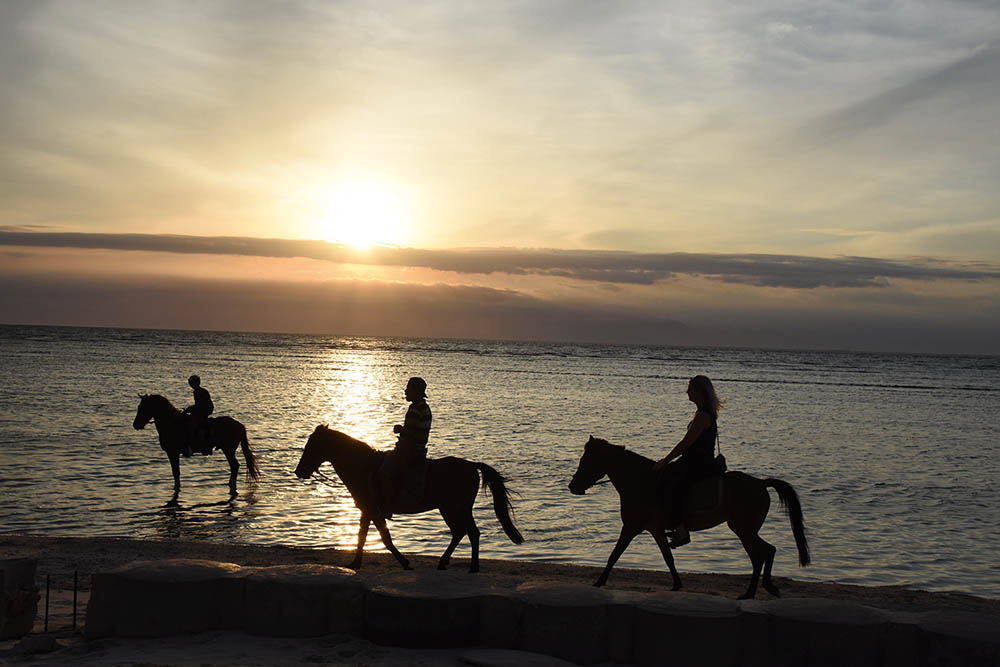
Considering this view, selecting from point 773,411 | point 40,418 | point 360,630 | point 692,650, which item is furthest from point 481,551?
point 773,411

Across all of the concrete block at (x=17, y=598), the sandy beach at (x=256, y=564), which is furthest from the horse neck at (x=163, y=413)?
the concrete block at (x=17, y=598)

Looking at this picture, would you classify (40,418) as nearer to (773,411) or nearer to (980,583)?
(980,583)

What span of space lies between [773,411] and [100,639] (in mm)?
37135

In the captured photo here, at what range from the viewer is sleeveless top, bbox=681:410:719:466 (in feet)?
29.0

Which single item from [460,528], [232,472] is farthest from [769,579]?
[232,472]

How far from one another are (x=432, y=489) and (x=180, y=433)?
27.8ft

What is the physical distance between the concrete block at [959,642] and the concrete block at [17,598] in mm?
7361

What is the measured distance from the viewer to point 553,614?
6582 mm

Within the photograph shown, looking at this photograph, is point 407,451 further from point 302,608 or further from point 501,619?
point 501,619

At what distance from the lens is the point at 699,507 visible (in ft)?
29.5

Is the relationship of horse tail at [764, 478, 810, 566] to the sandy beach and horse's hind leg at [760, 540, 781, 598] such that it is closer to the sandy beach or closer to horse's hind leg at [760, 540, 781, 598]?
horse's hind leg at [760, 540, 781, 598]

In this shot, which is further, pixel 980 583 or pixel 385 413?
pixel 385 413

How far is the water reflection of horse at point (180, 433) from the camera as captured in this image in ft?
52.9

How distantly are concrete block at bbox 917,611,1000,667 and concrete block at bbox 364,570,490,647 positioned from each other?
339 cm
